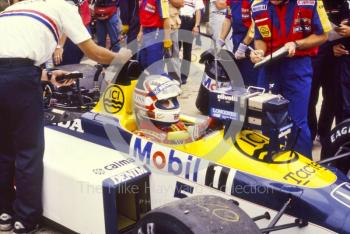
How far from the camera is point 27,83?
312 cm

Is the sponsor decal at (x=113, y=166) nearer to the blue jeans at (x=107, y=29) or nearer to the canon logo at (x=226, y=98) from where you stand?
the canon logo at (x=226, y=98)

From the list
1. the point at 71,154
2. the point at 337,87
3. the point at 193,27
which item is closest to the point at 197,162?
the point at 71,154

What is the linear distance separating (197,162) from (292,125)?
0.58 meters

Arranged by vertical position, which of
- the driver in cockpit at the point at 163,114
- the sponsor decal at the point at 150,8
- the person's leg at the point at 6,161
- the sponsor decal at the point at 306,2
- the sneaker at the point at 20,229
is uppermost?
the sponsor decal at the point at 306,2

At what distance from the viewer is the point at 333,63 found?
182 inches

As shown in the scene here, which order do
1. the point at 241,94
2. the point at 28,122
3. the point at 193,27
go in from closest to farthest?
the point at 241,94 < the point at 28,122 < the point at 193,27

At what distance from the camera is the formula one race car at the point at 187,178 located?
7.75ft

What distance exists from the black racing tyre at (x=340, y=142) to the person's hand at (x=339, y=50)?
1.36m

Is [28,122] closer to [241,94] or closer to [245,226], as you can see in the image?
[241,94]

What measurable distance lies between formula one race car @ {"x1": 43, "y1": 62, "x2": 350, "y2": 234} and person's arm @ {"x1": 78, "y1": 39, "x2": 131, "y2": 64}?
9cm

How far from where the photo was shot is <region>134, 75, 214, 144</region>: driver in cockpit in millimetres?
3086

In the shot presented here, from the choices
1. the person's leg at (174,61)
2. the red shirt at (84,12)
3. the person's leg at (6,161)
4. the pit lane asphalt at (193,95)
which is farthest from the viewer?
the person's leg at (174,61)

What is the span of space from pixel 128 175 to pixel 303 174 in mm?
1032

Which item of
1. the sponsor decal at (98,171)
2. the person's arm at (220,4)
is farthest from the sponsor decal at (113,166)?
the person's arm at (220,4)
